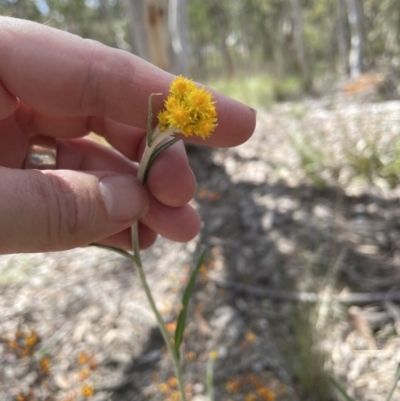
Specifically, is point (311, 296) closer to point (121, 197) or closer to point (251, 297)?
point (251, 297)

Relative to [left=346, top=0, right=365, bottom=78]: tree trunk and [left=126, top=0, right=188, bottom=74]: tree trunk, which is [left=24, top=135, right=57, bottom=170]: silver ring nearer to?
[left=126, top=0, right=188, bottom=74]: tree trunk

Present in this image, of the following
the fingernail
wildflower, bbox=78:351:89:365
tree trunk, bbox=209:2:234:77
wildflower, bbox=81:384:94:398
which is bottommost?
tree trunk, bbox=209:2:234:77

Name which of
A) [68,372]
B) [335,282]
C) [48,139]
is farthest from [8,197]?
[335,282]

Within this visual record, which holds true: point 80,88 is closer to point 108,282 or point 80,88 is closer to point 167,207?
point 167,207

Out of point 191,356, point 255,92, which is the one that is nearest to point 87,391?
point 191,356

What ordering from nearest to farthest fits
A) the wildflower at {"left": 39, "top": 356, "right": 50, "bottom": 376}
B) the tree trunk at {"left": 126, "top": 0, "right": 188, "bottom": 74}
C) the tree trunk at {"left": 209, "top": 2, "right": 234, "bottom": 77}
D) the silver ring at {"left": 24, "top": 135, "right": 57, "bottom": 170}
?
the silver ring at {"left": 24, "top": 135, "right": 57, "bottom": 170} → the wildflower at {"left": 39, "top": 356, "right": 50, "bottom": 376} → the tree trunk at {"left": 126, "top": 0, "right": 188, "bottom": 74} → the tree trunk at {"left": 209, "top": 2, "right": 234, "bottom": 77}

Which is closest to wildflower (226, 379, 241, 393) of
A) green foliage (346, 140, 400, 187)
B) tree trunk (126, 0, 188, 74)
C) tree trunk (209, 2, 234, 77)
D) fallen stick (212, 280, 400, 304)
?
fallen stick (212, 280, 400, 304)

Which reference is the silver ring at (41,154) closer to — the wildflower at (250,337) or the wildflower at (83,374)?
the wildflower at (83,374)

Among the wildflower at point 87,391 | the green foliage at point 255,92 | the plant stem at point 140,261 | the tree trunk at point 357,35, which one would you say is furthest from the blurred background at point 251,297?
the tree trunk at point 357,35
